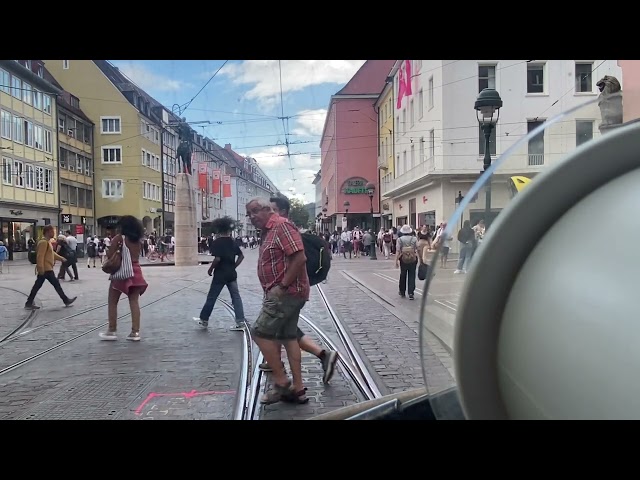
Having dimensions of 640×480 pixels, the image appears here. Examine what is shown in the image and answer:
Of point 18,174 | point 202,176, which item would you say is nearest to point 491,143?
point 202,176

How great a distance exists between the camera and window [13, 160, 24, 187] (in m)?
6.93

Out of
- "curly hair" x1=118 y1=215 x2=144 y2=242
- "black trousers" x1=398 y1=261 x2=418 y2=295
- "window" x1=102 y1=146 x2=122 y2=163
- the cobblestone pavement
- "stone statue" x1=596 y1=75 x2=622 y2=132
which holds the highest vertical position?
"window" x1=102 y1=146 x2=122 y2=163

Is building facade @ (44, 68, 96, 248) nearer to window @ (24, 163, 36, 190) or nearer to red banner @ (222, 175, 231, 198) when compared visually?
window @ (24, 163, 36, 190)

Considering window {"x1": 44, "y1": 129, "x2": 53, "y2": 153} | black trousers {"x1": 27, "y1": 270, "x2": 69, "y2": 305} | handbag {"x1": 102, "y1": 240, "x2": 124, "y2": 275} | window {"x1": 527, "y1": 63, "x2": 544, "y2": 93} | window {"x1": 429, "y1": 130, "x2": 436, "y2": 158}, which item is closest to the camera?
window {"x1": 527, "y1": 63, "x2": 544, "y2": 93}

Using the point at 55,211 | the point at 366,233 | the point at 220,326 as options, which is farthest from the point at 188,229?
the point at 366,233

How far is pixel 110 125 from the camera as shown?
566cm

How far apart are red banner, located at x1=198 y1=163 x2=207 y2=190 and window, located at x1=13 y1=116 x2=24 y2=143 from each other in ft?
6.96

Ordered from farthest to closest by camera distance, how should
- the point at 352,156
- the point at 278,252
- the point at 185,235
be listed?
the point at 185,235
the point at 352,156
the point at 278,252

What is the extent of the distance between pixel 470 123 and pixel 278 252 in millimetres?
3562

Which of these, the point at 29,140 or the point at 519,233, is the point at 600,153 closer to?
the point at 519,233

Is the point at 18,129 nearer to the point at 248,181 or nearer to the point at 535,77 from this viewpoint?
the point at 248,181

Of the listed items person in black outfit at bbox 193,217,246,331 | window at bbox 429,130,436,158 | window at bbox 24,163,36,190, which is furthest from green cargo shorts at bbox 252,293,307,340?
window at bbox 24,163,36,190

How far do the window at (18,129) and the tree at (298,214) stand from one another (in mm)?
3856

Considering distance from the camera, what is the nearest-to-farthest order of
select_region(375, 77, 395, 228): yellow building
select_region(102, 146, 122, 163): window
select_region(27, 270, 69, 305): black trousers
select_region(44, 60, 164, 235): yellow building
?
select_region(44, 60, 164, 235): yellow building, select_region(102, 146, 122, 163): window, select_region(27, 270, 69, 305): black trousers, select_region(375, 77, 395, 228): yellow building
